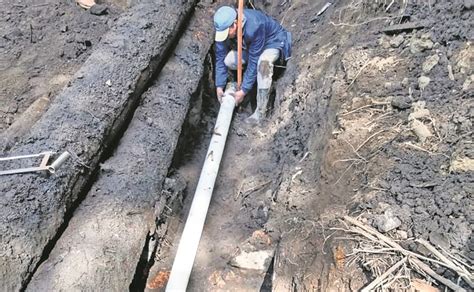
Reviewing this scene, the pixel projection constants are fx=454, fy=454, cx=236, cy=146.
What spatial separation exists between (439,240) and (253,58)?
3.26m

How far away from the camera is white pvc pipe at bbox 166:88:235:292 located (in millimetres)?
3383

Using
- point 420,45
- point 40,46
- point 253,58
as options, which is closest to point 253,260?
point 420,45

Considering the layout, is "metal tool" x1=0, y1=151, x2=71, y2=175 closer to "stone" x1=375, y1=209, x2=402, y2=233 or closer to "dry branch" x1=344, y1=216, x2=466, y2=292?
"dry branch" x1=344, y1=216, x2=466, y2=292

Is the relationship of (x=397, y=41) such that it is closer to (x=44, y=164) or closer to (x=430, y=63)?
(x=430, y=63)

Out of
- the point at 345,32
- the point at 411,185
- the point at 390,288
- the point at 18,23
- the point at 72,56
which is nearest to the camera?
the point at 390,288

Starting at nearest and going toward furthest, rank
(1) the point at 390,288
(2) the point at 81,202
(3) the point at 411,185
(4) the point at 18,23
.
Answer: (1) the point at 390,288 < (3) the point at 411,185 < (2) the point at 81,202 < (4) the point at 18,23

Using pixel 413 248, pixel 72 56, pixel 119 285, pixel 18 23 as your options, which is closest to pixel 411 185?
pixel 413 248

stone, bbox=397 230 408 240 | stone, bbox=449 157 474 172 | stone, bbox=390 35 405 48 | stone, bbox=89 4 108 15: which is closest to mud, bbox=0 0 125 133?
stone, bbox=89 4 108 15

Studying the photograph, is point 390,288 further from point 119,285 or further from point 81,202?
point 81,202

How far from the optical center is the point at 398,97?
340 cm

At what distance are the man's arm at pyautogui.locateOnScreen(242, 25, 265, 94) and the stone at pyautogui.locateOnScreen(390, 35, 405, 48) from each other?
63.8 inches

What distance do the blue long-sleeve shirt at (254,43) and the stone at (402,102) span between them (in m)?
2.09

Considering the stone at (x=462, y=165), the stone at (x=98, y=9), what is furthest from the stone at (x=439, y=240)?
the stone at (x=98, y=9)

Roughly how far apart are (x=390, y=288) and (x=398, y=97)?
158 cm
